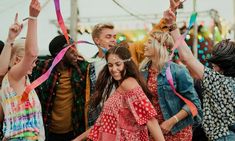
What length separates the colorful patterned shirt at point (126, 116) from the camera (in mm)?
3262

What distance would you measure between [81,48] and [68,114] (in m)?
5.52

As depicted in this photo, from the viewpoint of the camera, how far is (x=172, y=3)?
304 centimetres

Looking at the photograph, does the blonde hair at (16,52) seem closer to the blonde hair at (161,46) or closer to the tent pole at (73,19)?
the blonde hair at (161,46)

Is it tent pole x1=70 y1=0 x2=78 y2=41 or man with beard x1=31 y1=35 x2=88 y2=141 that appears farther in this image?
tent pole x1=70 y1=0 x2=78 y2=41

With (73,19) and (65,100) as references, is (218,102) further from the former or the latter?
(73,19)

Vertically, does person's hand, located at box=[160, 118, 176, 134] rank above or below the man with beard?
below

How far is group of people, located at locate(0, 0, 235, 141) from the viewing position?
3010mm

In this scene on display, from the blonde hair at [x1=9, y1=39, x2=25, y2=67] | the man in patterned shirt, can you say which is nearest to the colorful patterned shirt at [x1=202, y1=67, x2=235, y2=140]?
the man in patterned shirt

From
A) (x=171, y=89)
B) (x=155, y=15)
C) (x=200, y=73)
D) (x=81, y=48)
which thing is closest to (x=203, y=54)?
(x=155, y=15)

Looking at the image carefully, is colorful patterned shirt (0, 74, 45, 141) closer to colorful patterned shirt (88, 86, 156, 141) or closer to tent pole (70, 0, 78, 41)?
colorful patterned shirt (88, 86, 156, 141)

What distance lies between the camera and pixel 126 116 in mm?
3332

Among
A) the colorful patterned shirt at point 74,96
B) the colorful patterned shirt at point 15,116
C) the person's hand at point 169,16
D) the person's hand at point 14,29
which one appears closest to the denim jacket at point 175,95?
the colorful patterned shirt at point 74,96

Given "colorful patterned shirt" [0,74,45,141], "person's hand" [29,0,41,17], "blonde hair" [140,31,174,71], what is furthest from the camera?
"blonde hair" [140,31,174,71]

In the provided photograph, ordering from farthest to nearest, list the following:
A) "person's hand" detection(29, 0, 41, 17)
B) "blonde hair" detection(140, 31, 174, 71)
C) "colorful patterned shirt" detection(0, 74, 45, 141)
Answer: "blonde hair" detection(140, 31, 174, 71), "colorful patterned shirt" detection(0, 74, 45, 141), "person's hand" detection(29, 0, 41, 17)
